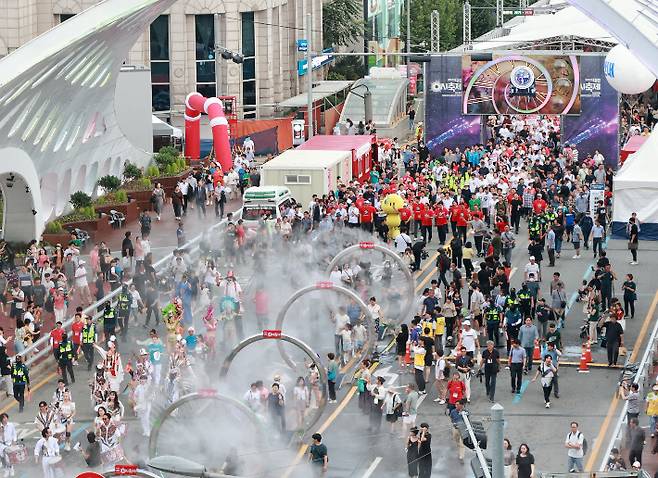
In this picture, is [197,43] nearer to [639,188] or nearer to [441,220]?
[441,220]

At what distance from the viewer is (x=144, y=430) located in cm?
2750

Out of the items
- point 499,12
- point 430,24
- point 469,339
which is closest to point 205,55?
point 499,12

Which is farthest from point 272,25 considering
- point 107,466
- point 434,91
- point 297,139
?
point 107,466

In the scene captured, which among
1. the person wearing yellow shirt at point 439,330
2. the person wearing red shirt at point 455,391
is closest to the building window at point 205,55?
the person wearing yellow shirt at point 439,330

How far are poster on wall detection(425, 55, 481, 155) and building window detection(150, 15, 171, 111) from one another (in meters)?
15.7

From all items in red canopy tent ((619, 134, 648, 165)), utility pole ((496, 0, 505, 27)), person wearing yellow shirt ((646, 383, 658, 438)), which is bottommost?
person wearing yellow shirt ((646, 383, 658, 438))

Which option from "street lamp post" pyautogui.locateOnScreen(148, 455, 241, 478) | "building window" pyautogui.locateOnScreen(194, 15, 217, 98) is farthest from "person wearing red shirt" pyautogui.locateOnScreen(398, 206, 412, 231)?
"building window" pyautogui.locateOnScreen(194, 15, 217, 98)

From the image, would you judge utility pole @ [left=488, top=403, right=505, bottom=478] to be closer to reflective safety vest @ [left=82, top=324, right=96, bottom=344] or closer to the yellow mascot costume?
reflective safety vest @ [left=82, top=324, right=96, bottom=344]

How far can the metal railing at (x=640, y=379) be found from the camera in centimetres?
2503

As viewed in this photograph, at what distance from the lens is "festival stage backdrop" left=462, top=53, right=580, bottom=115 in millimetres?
55156

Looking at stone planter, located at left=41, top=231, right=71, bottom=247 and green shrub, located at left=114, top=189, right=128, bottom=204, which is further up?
green shrub, located at left=114, top=189, right=128, bottom=204

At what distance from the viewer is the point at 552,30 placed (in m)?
65.4

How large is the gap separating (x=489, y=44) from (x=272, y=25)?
1123cm

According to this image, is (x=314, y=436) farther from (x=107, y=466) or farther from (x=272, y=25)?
(x=272, y=25)
